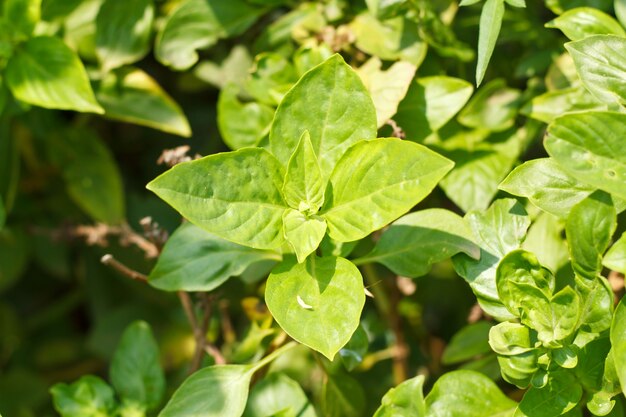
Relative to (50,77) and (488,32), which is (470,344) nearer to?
(488,32)

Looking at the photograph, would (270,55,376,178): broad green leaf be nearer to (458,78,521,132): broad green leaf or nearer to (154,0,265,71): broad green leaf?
(458,78,521,132): broad green leaf

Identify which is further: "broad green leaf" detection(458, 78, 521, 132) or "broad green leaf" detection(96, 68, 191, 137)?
"broad green leaf" detection(96, 68, 191, 137)

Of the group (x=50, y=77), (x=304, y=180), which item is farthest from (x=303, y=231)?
(x=50, y=77)

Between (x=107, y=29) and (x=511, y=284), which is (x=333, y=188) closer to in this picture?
(x=511, y=284)

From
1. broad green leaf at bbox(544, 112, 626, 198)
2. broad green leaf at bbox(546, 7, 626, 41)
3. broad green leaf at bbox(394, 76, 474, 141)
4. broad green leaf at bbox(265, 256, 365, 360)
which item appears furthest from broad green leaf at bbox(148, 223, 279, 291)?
broad green leaf at bbox(546, 7, 626, 41)

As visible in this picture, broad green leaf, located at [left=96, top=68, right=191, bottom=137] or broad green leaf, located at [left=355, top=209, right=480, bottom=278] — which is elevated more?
broad green leaf, located at [left=96, top=68, right=191, bottom=137]

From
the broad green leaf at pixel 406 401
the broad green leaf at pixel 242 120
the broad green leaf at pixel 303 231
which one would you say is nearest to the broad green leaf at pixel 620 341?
the broad green leaf at pixel 406 401

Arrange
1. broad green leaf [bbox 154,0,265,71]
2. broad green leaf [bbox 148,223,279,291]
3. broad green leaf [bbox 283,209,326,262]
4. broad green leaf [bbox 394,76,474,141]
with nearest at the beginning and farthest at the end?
broad green leaf [bbox 283,209,326,262] → broad green leaf [bbox 148,223,279,291] → broad green leaf [bbox 394,76,474,141] → broad green leaf [bbox 154,0,265,71]

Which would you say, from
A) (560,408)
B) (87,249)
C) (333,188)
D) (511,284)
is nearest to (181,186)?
(333,188)
